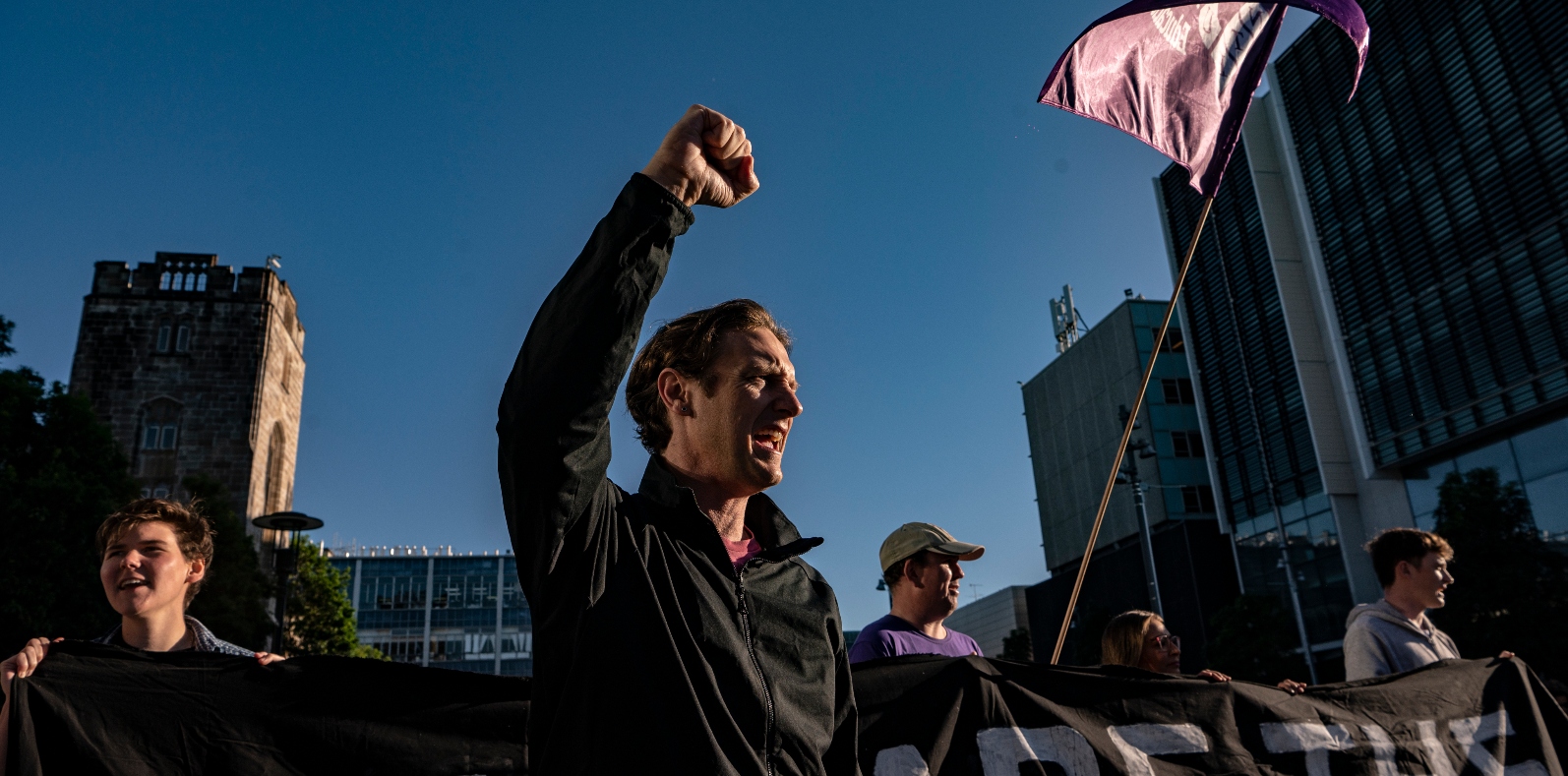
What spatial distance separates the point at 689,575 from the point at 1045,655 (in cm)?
5713

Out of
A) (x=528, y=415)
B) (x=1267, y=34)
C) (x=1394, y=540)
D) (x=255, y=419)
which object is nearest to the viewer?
(x=528, y=415)

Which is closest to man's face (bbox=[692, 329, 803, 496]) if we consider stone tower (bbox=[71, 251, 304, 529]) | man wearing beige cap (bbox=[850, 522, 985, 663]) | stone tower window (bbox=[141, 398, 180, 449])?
man wearing beige cap (bbox=[850, 522, 985, 663])

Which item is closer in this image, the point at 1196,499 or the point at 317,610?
the point at 317,610

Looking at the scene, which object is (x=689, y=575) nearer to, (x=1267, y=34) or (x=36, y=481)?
(x=1267, y=34)

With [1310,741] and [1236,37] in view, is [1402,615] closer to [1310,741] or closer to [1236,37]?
[1310,741]

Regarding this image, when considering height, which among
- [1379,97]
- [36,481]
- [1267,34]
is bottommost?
[1267,34]

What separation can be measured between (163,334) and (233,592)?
18444mm

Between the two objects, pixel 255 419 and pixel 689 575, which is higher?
pixel 255 419

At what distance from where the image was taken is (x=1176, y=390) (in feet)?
167

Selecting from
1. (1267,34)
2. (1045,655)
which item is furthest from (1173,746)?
(1045,655)

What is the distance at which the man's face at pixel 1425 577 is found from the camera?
5160 mm

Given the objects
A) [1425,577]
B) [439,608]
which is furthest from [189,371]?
[439,608]

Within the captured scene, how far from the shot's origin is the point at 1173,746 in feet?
14.1

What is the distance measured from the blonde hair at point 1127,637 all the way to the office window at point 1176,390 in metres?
47.4
